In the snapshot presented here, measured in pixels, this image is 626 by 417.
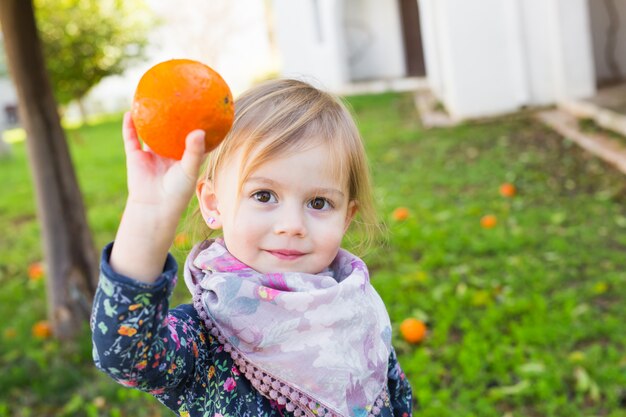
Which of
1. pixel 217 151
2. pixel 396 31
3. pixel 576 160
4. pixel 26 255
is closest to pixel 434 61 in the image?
pixel 396 31

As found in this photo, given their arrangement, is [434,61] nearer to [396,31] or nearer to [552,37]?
[552,37]

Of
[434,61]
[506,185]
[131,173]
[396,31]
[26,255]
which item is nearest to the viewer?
[131,173]

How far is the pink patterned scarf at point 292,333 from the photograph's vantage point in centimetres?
131

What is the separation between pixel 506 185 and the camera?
590 centimetres

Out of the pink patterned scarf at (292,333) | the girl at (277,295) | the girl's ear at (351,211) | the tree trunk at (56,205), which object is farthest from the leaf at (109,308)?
the tree trunk at (56,205)

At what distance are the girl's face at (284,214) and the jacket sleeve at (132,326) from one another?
248 millimetres

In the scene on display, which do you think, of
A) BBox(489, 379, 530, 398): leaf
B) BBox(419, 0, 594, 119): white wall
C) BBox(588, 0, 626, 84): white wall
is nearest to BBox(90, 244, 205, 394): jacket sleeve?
BBox(489, 379, 530, 398): leaf

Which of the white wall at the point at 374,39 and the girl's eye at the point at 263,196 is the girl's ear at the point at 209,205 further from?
the white wall at the point at 374,39

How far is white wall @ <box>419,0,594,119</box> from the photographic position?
8.90 meters

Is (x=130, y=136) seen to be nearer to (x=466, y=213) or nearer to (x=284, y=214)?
(x=284, y=214)

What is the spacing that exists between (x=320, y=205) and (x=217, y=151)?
234 millimetres

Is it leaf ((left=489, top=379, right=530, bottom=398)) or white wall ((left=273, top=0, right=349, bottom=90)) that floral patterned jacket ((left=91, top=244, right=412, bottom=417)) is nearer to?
leaf ((left=489, top=379, right=530, bottom=398))

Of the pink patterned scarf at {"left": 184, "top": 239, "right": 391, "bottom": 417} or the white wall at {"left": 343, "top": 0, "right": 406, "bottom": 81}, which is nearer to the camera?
the pink patterned scarf at {"left": 184, "top": 239, "right": 391, "bottom": 417}

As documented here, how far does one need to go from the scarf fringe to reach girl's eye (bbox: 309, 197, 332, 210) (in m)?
0.28
